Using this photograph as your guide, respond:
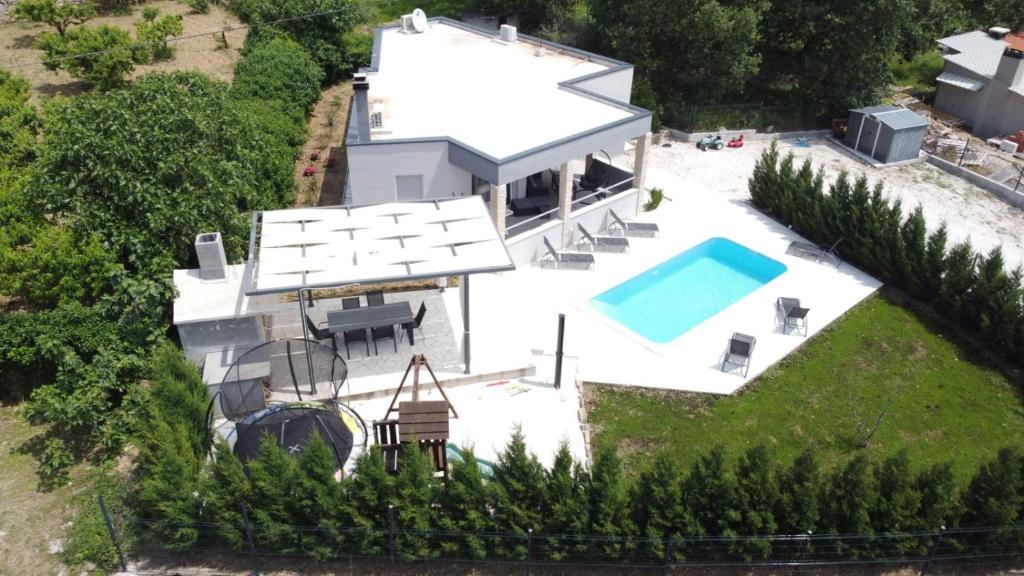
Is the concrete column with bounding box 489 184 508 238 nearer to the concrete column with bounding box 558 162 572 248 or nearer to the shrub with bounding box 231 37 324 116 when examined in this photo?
the concrete column with bounding box 558 162 572 248

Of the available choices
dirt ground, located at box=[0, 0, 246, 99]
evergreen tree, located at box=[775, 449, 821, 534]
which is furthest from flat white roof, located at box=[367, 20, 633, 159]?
evergreen tree, located at box=[775, 449, 821, 534]

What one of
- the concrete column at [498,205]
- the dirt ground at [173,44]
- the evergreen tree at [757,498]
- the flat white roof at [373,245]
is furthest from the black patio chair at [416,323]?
the dirt ground at [173,44]

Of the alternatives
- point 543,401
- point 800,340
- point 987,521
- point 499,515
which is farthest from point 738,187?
point 499,515

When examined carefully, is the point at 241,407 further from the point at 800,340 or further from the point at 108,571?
→ the point at 800,340

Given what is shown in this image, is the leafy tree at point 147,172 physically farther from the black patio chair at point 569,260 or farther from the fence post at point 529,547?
the fence post at point 529,547

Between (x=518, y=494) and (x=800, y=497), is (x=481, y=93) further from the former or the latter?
(x=800, y=497)
